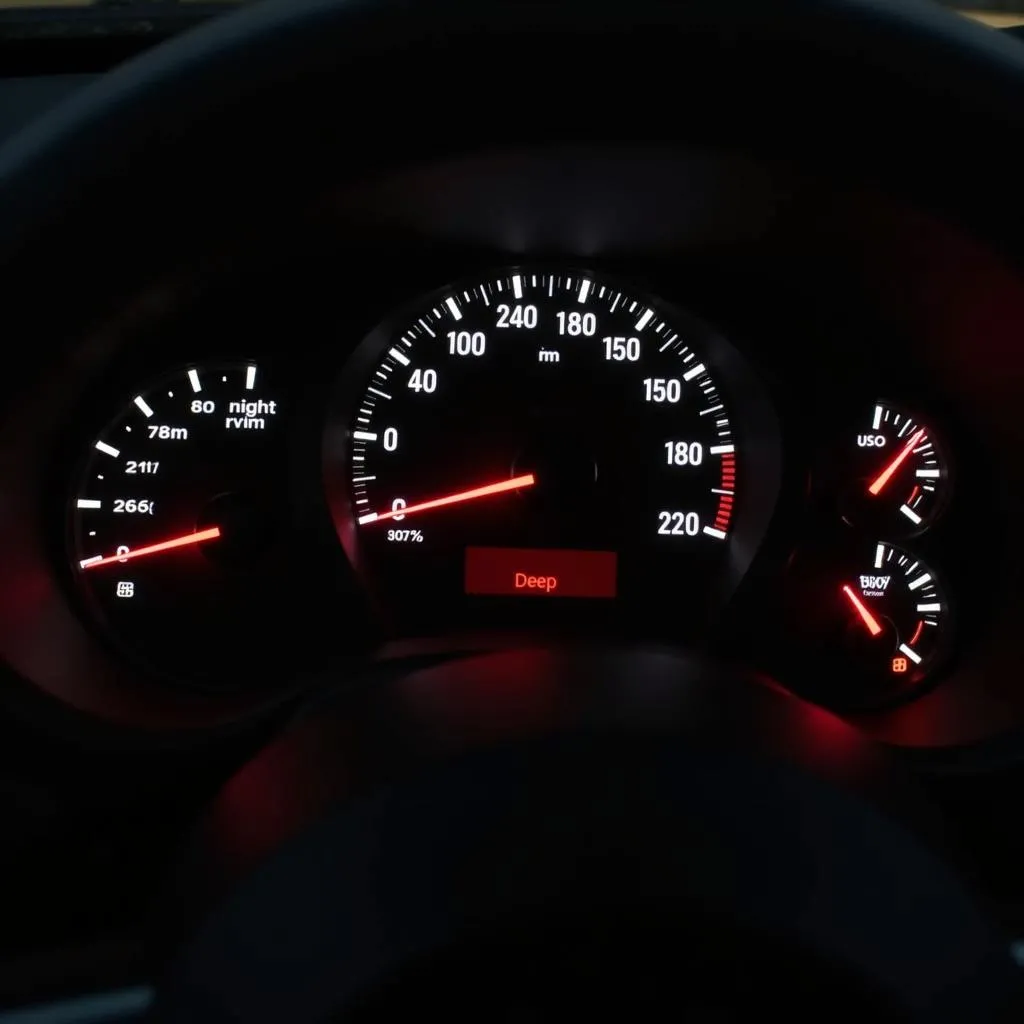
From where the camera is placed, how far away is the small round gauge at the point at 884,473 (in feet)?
7.15

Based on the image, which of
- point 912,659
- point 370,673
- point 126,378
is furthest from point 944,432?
point 126,378

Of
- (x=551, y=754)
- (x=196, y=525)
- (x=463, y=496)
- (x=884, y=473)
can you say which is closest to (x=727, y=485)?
(x=884, y=473)

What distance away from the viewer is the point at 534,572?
2180mm

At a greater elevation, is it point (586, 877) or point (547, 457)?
point (547, 457)

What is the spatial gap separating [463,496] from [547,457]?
4.8 inches

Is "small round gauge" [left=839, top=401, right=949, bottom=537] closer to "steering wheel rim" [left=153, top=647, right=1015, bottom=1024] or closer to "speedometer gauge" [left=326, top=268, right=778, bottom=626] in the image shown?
"speedometer gauge" [left=326, top=268, right=778, bottom=626]

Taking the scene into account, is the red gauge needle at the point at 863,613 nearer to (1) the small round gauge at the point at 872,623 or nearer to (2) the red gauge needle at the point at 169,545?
(1) the small round gauge at the point at 872,623

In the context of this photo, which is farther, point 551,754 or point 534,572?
point 534,572

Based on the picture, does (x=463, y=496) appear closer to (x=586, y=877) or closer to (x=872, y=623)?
(x=872, y=623)

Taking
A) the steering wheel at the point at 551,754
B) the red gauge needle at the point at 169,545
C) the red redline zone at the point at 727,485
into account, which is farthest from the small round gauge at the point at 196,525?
the steering wheel at the point at 551,754

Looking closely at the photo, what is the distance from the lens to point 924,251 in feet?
4.91

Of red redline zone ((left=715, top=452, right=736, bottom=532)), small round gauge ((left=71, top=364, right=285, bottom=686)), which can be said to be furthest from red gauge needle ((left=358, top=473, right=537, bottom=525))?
red redline zone ((left=715, top=452, right=736, bottom=532))

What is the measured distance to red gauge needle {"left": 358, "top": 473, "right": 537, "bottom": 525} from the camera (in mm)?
2180

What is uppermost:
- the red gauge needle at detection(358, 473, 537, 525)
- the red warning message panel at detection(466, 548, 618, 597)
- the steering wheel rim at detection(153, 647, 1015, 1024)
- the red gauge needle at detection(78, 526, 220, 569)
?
the red gauge needle at detection(358, 473, 537, 525)
